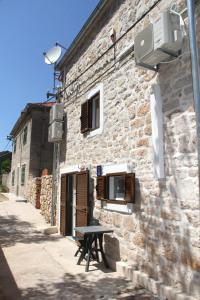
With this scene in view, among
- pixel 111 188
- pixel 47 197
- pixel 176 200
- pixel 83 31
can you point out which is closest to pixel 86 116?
pixel 111 188

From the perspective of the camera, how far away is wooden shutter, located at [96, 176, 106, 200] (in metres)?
6.56

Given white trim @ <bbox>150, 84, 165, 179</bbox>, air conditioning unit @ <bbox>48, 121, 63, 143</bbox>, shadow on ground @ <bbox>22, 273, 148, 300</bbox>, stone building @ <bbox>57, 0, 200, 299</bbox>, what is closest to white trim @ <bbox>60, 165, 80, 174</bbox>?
stone building @ <bbox>57, 0, 200, 299</bbox>

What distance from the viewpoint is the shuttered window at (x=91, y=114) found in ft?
25.5

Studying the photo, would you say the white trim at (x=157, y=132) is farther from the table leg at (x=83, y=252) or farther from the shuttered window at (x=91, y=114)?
the shuttered window at (x=91, y=114)

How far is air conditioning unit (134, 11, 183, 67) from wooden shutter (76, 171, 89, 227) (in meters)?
3.66

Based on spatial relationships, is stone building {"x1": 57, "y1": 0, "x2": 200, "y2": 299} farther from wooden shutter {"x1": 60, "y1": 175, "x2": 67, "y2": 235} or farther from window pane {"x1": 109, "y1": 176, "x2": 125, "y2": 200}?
wooden shutter {"x1": 60, "y1": 175, "x2": 67, "y2": 235}

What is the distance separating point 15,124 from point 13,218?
12.8 m

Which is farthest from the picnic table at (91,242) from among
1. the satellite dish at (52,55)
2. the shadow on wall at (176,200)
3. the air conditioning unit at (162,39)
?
the satellite dish at (52,55)

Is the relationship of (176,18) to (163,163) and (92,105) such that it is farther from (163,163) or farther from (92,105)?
(92,105)

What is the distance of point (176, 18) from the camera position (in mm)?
4445

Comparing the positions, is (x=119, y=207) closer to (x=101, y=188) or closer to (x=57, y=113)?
(x=101, y=188)

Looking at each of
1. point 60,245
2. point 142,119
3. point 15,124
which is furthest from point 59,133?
point 15,124

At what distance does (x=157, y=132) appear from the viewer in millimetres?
4832

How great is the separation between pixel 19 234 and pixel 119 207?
4935mm
